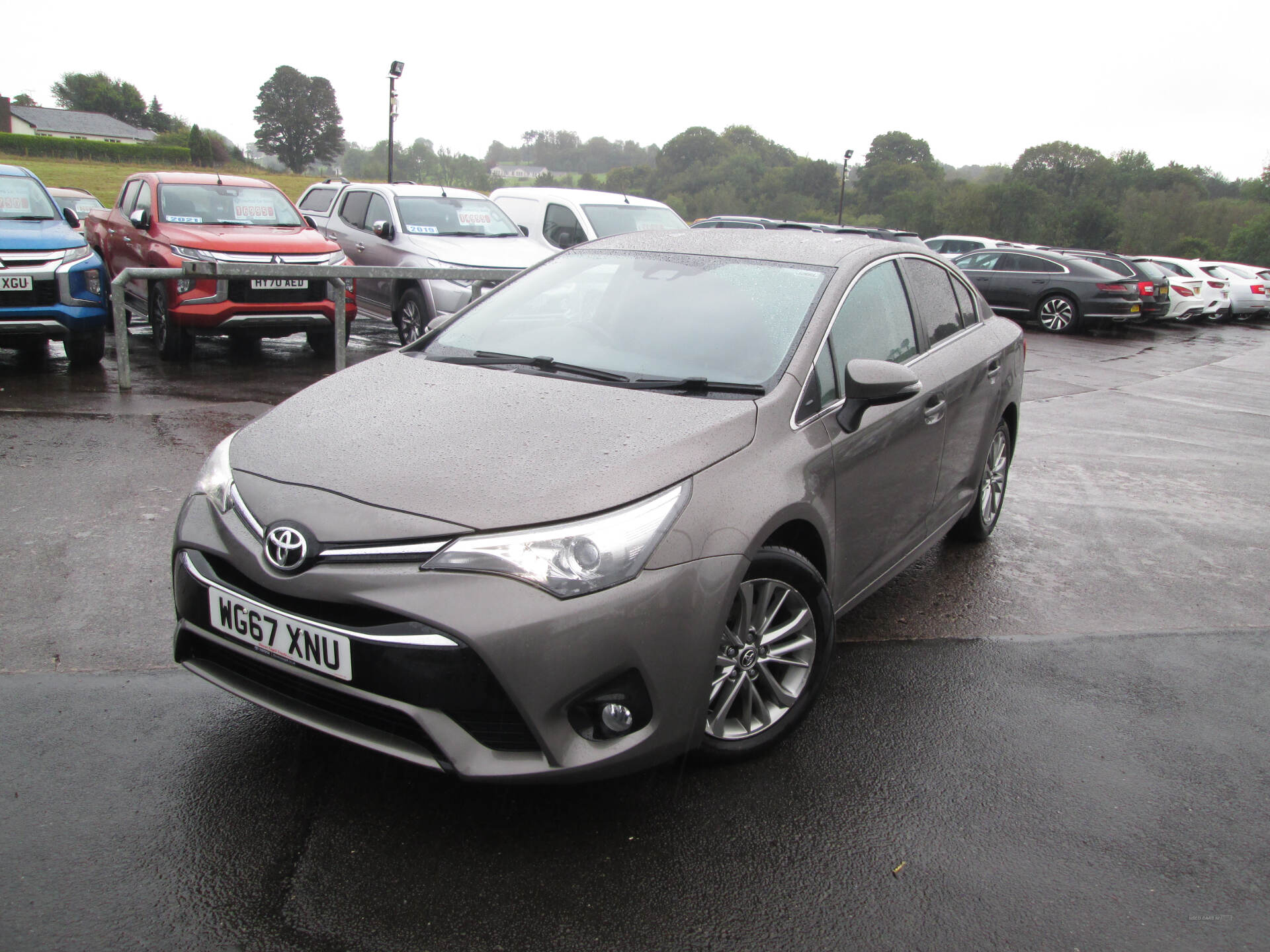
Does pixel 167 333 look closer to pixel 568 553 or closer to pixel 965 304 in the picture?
pixel 965 304

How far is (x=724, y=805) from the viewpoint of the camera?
2963 mm

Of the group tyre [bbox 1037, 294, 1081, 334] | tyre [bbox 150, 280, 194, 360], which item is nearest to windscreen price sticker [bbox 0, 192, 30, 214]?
tyre [bbox 150, 280, 194, 360]

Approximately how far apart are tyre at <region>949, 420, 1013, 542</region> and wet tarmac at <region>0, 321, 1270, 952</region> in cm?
35

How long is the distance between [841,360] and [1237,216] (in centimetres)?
6064

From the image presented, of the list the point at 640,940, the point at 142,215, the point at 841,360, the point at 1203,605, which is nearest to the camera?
the point at 640,940

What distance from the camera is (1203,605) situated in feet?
16.2

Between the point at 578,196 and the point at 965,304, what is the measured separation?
347 inches

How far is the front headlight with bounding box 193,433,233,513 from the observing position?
2924 mm

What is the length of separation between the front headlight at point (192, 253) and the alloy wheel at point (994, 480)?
7077 millimetres

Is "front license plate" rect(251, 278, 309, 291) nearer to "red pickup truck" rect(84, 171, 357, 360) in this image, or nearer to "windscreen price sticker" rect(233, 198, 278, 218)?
"red pickup truck" rect(84, 171, 357, 360)

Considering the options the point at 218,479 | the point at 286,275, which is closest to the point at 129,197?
the point at 286,275

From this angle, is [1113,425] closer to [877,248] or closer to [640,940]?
[877,248]

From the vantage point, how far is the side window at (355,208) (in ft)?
40.7

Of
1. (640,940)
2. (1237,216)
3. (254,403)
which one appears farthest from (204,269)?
(1237,216)
